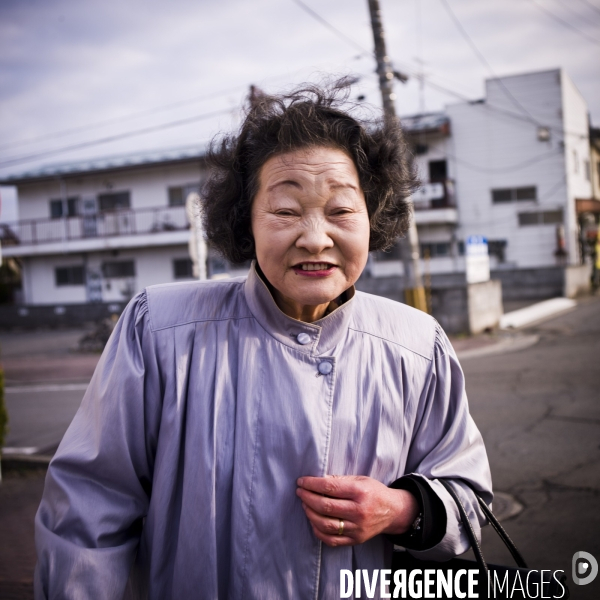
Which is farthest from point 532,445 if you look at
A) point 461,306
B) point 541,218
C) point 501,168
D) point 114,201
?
point 114,201

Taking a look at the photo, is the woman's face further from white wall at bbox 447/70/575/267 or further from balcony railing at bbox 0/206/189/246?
white wall at bbox 447/70/575/267

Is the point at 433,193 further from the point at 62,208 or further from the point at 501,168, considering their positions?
the point at 62,208

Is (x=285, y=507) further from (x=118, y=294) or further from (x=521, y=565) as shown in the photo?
(x=118, y=294)

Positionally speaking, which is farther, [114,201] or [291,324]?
[114,201]

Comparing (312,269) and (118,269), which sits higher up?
(118,269)

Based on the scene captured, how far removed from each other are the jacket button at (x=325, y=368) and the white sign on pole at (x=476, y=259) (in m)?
13.1

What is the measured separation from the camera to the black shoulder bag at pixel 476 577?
1448mm

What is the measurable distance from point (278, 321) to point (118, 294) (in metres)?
26.9

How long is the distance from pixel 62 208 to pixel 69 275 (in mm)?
3323

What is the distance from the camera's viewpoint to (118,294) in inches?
1064

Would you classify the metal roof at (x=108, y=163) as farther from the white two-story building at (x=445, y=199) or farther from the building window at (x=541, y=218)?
the building window at (x=541, y=218)

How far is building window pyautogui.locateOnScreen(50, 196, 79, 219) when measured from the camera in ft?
91.5

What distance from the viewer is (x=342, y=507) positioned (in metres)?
1.39

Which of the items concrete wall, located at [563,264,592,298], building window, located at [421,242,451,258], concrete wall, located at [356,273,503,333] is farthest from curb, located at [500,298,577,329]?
building window, located at [421,242,451,258]
